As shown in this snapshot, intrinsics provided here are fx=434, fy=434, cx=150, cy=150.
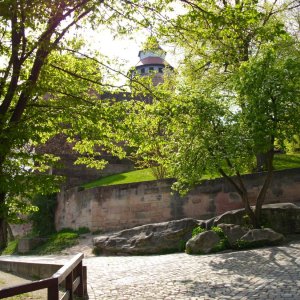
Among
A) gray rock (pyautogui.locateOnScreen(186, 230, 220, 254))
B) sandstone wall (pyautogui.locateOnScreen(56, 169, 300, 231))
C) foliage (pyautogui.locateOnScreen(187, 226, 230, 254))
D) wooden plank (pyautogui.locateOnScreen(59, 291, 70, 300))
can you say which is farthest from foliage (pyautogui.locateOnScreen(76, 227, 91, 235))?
wooden plank (pyautogui.locateOnScreen(59, 291, 70, 300))

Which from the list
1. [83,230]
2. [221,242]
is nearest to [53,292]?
[221,242]

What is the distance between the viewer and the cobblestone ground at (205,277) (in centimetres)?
707

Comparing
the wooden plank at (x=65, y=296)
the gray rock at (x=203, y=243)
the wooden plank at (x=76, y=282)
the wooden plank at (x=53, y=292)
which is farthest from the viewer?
the gray rock at (x=203, y=243)

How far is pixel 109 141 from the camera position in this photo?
32.4 ft

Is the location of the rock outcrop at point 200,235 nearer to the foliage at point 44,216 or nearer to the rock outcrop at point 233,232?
the rock outcrop at point 233,232

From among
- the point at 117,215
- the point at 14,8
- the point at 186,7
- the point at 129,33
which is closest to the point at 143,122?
the point at 129,33

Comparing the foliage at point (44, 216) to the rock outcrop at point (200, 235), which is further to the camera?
the foliage at point (44, 216)

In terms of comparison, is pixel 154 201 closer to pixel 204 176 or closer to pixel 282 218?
pixel 204 176

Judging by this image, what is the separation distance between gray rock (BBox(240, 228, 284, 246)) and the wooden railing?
5451mm

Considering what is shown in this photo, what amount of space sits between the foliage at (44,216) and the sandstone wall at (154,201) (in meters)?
1.09

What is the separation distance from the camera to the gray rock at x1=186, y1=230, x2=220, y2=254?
12008mm

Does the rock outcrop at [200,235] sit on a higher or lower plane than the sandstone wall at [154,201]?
lower

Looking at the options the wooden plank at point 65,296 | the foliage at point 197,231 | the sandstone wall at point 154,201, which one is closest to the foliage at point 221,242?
the foliage at point 197,231

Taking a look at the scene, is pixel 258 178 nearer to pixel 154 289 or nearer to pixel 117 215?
pixel 117 215
